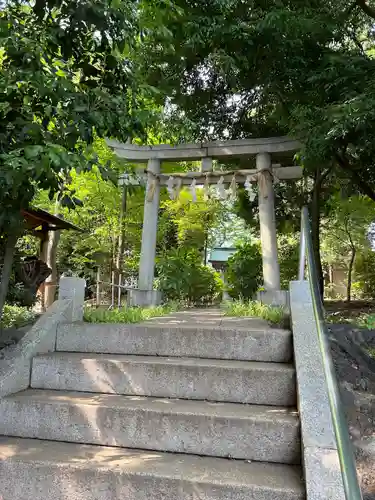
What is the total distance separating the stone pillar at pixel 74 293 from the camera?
11.0 ft

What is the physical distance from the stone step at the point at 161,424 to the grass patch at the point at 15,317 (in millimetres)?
2736

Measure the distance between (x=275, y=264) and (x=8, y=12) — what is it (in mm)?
4787

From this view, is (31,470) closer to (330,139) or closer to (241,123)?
(330,139)

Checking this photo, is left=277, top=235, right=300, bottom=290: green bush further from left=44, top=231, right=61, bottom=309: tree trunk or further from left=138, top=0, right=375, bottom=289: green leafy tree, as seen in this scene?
left=44, top=231, right=61, bottom=309: tree trunk

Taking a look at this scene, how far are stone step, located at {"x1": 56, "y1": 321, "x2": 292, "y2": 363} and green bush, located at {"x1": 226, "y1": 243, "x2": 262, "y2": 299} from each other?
15.9 ft

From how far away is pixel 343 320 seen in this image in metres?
6.23

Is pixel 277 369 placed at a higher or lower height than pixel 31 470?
higher

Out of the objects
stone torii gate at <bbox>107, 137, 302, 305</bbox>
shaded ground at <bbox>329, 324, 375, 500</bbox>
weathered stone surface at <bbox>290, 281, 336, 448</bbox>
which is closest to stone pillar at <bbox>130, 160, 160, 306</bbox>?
stone torii gate at <bbox>107, 137, 302, 305</bbox>

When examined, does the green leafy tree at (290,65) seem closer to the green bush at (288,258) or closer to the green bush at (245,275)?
the green bush at (245,275)


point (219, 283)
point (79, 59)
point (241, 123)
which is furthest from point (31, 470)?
point (241, 123)

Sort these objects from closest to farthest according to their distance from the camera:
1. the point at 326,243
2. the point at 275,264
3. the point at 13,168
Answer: the point at 13,168 < the point at 275,264 < the point at 326,243

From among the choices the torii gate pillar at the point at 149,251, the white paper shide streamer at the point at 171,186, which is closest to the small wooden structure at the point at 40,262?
the torii gate pillar at the point at 149,251

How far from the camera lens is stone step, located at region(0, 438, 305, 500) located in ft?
5.69

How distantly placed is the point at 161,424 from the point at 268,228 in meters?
4.46
